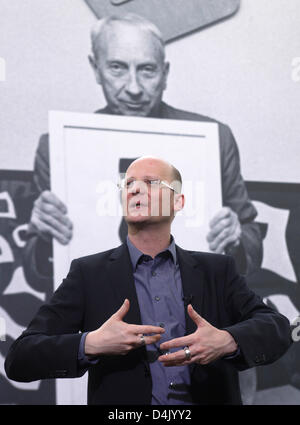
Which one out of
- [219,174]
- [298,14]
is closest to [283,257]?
[219,174]

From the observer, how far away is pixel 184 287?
1.46 m

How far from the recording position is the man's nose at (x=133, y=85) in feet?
8.59

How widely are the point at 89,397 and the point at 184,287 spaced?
1.33 feet

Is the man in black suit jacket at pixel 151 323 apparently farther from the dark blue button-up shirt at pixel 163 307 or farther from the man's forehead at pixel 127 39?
the man's forehead at pixel 127 39

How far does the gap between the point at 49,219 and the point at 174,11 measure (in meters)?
1.30

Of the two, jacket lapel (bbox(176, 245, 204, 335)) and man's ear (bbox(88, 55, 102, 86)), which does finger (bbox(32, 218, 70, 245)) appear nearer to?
man's ear (bbox(88, 55, 102, 86))

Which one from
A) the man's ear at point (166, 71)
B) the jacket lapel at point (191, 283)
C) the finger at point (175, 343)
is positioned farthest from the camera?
the man's ear at point (166, 71)

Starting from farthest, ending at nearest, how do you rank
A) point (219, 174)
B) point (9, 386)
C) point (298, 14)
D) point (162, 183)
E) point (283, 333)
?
point (298, 14)
point (219, 174)
point (9, 386)
point (162, 183)
point (283, 333)

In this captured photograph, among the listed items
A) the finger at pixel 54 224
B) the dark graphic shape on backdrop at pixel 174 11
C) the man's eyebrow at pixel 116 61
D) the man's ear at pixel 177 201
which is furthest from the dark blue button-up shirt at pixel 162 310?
the dark graphic shape on backdrop at pixel 174 11

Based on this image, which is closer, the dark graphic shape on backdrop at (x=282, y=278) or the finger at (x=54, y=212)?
the finger at (x=54, y=212)

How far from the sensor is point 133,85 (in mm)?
2625

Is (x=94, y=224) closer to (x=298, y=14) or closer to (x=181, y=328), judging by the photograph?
(x=181, y=328)

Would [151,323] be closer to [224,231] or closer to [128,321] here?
[128,321]

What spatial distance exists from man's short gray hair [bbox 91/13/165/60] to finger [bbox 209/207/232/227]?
0.88m
